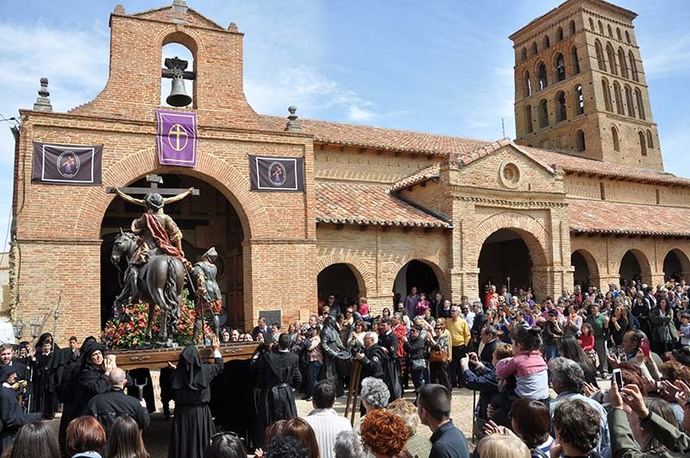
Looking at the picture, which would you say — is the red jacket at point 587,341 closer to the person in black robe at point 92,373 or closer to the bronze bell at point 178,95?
the person in black robe at point 92,373

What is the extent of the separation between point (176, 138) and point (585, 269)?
20.9 meters

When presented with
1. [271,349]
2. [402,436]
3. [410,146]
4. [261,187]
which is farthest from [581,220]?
[402,436]

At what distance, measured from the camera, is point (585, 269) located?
91.7 feet

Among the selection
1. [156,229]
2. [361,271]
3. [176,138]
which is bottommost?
[361,271]

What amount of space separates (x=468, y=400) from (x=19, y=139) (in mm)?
12395

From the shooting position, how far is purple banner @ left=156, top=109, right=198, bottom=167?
15.5 metres

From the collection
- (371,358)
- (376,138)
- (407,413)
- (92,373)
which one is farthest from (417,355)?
(376,138)

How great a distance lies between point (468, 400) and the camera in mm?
11375

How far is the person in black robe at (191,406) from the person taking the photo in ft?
21.6

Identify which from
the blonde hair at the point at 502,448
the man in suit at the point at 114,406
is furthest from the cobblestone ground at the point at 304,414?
the blonde hair at the point at 502,448

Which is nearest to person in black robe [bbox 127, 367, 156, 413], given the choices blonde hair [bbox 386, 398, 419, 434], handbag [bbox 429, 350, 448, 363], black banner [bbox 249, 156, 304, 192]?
handbag [bbox 429, 350, 448, 363]

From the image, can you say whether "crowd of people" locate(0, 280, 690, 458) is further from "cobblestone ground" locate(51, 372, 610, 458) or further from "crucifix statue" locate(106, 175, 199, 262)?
"crucifix statue" locate(106, 175, 199, 262)

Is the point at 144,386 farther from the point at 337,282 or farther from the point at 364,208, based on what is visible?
the point at 337,282

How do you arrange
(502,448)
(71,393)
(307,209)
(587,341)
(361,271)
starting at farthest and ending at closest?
(361,271), (307,209), (587,341), (71,393), (502,448)
